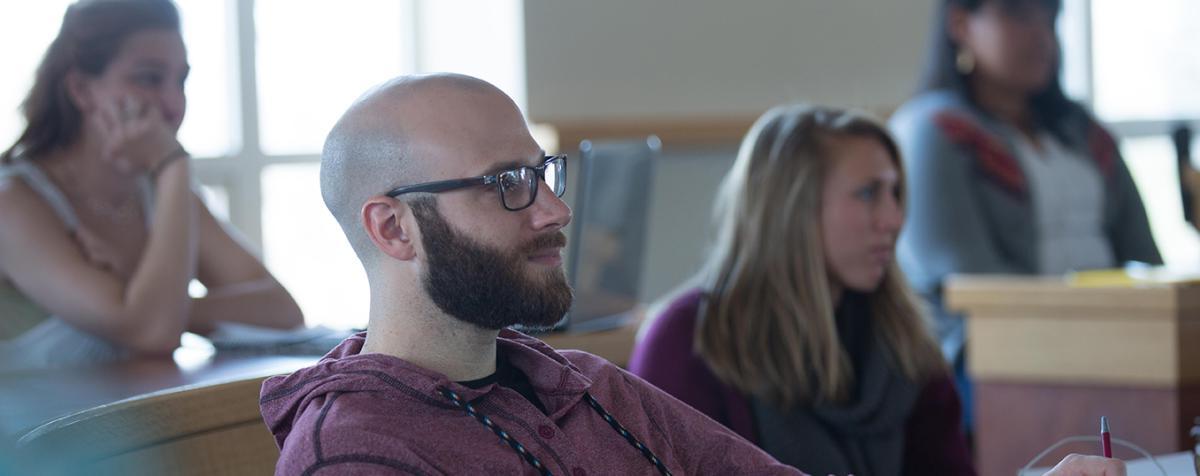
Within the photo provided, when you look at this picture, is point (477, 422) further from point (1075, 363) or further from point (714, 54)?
point (714, 54)

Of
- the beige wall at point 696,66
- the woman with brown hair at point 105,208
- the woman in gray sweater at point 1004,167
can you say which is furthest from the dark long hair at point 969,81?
the woman with brown hair at point 105,208

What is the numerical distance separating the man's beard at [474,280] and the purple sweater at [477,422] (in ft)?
0.21

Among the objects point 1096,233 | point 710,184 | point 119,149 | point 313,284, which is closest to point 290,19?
point 313,284

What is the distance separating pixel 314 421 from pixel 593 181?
4.22 feet

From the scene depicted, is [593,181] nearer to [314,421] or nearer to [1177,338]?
[1177,338]

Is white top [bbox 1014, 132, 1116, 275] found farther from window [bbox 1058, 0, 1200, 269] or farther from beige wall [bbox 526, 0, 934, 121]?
window [bbox 1058, 0, 1200, 269]

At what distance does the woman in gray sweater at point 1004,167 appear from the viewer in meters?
3.18

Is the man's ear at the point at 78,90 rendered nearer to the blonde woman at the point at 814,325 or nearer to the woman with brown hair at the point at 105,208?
the woman with brown hair at the point at 105,208

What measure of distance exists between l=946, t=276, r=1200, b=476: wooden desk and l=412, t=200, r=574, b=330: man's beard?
1.32 meters

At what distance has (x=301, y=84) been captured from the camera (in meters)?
4.47

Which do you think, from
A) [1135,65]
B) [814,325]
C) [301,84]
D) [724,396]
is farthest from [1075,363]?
[1135,65]

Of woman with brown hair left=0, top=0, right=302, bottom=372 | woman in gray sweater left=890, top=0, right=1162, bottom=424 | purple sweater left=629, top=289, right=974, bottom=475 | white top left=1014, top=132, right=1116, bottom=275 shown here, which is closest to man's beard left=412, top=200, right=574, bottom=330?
purple sweater left=629, top=289, right=974, bottom=475

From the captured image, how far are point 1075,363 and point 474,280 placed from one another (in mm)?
1510

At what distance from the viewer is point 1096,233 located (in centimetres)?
339
